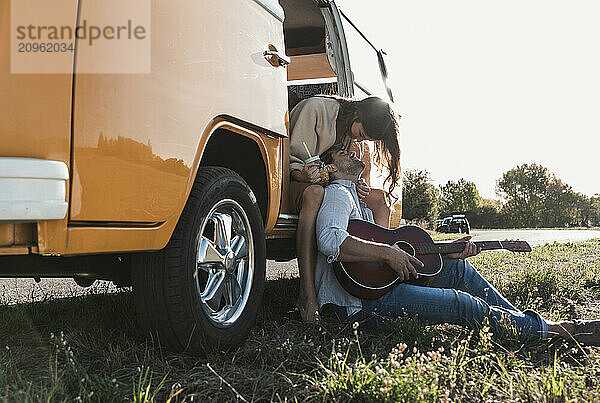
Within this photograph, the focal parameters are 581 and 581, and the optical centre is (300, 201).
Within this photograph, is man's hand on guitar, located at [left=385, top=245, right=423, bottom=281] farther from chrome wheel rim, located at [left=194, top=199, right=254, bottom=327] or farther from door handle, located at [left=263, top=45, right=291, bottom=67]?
door handle, located at [left=263, top=45, right=291, bottom=67]

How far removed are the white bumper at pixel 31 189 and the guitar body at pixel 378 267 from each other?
1706 mm

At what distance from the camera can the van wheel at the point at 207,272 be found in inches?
94.5

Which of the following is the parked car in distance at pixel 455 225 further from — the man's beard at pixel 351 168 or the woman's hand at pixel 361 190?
the man's beard at pixel 351 168

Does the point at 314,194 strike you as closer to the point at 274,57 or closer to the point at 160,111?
the point at 274,57

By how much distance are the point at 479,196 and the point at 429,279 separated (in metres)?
68.8

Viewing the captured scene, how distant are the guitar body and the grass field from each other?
22 centimetres

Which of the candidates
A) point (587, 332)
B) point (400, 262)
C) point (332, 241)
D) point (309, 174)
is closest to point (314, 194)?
point (309, 174)

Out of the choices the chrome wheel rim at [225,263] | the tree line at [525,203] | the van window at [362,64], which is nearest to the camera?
the chrome wheel rim at [225,263]

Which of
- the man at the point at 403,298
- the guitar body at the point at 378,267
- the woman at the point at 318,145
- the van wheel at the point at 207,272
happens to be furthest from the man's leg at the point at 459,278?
the van wheel at the point at 207,272

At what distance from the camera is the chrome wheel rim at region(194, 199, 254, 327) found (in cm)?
271

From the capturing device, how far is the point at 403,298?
3195 millimetres

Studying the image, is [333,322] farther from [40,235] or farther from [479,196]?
[479,196]

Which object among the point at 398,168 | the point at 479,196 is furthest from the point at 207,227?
the point at 479,196

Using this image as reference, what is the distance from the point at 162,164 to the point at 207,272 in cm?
75
